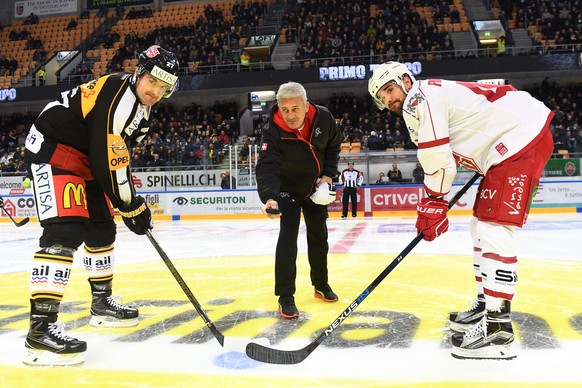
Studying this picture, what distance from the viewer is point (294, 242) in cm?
307

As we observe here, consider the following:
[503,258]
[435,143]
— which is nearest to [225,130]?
[435,143]

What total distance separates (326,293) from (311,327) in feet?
2.09

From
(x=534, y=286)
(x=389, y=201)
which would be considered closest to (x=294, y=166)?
(x=534, y=286)

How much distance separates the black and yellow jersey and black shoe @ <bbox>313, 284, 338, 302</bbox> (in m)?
1.42

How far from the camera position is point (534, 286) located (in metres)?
3.52

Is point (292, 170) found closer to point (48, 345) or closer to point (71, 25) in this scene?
point (48, 345)

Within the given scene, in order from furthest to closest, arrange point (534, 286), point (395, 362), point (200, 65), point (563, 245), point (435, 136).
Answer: point (200, 65), point (563, 245), point (534, 286), point (435, 136), point (395, 362)

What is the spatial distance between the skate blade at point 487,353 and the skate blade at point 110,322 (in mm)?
1703

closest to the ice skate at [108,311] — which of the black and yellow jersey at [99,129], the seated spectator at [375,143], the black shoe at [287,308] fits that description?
the black and yellow jersey at [99,129]

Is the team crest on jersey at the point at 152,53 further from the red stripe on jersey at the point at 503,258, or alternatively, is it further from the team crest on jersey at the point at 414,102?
the red stripe on jersey at the point at 503,258

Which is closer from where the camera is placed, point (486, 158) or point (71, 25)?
point (486, 158)

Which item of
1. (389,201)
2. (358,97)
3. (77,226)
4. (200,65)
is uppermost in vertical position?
(200,65)

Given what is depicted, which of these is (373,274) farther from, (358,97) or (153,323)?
(358,97)

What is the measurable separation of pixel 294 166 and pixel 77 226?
129 centimetres
